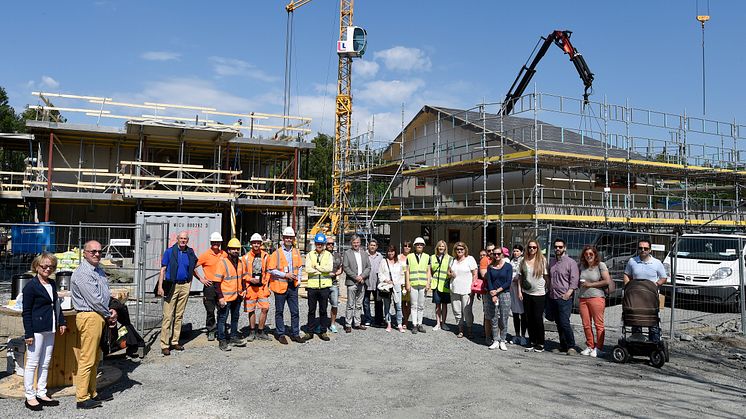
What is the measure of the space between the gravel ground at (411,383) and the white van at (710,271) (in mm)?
3391

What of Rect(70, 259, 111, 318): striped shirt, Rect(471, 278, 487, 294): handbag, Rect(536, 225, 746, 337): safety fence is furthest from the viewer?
Rect(536, 225, 746, 337): safety fence

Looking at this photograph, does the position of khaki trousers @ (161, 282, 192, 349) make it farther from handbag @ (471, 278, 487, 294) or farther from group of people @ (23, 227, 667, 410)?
handbag @ (471, 278, 487, 294)

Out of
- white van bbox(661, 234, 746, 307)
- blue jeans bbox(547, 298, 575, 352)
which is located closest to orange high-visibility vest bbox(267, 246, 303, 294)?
blue jeans bbox(547, 298, 575, 352)

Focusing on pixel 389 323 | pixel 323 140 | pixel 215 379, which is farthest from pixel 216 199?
pixel 323 140

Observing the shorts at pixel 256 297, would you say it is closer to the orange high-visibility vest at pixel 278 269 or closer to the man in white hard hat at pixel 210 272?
the orange high-visibility vest at pixel 278 269

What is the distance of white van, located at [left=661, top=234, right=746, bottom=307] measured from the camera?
12.0 m

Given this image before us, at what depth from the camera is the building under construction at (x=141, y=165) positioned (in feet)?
67.1

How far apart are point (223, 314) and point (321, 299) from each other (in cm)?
167

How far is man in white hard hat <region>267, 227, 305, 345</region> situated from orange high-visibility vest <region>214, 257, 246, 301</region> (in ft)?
1.90

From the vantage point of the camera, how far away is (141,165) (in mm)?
20141

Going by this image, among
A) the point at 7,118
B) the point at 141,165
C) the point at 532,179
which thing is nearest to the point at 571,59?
the point at 532,179

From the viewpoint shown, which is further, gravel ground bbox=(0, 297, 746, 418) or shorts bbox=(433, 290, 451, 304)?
shorts bbox=(433, 290, 451, 304)

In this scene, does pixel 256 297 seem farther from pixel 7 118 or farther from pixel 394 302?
pixel 7 118

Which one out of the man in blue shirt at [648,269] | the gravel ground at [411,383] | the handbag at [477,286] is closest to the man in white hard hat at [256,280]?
the gravel ground at [411,383]
